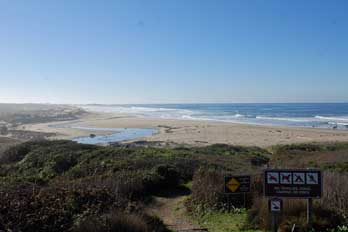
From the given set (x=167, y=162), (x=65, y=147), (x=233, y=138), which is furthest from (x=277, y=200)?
(x=233, y=138)

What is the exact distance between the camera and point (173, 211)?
424 inches

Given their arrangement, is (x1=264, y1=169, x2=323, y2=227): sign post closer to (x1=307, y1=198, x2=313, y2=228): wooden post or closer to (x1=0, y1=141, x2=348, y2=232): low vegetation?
(x1=307, y1=198, x2=313, y2=228): wooden post

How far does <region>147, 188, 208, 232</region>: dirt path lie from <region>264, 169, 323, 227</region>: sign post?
2.04m

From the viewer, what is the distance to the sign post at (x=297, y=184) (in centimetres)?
701

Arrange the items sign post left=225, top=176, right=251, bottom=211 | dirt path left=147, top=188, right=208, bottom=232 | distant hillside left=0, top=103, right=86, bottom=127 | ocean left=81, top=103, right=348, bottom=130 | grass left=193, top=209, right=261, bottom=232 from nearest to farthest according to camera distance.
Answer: sign post left=225, top=176, right=251, bottom=211 → grass left=193, top=209, right=261, bottom=232 → dirt path left=147, top=188, right=208, bottom=232 → ocean left=81, top=103, right=348, bottom=130 → distant hillside left=0, top=103, right=86, bottom=127

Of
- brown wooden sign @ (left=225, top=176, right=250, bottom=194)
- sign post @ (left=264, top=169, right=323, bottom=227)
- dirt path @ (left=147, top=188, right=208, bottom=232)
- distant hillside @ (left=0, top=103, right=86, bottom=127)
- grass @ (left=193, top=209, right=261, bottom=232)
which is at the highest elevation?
sign post @ (left=264, top=169, right=323, bottom=227)

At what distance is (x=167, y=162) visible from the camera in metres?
15.5

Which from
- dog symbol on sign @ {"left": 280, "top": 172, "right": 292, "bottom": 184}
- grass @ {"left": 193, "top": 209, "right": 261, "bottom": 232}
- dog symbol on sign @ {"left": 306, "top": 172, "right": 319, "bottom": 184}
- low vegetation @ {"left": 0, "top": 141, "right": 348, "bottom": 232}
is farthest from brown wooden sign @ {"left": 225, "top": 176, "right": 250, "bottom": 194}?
dog symbol on sign @ {"left": 306, "top": 172, "right": 319, "bottom": 184}

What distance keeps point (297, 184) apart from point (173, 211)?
4.54 meters

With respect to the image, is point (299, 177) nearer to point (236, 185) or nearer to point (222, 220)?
point (236, 185)

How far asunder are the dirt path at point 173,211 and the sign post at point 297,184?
2043 millimetres

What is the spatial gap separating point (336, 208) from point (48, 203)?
5.84 m

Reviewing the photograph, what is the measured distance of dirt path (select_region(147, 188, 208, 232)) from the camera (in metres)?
8.89

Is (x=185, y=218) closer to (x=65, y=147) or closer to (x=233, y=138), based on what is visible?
(x=65, y=147)
